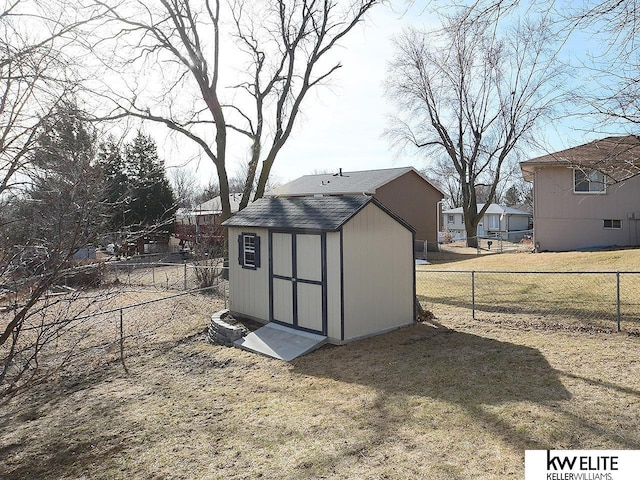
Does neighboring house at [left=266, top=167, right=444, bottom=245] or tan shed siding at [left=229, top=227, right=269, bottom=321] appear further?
neighboring house at [left=266, top=167, right=444, bottom=245]

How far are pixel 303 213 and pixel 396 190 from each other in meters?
17.6

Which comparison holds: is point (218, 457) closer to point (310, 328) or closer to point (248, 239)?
point (310, 328)

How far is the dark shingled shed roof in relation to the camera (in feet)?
27.8

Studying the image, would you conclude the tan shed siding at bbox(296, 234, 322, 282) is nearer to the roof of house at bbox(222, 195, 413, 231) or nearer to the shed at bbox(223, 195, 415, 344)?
the shed at bbox(223, 195, 415, 344)

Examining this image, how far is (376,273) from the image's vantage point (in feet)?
29.0

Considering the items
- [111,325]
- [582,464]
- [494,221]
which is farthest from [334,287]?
[494,221]

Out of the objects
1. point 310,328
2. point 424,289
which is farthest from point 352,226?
point 424,289

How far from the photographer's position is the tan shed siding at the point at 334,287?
8211mm

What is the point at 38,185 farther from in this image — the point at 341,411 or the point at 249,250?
the point at 249,250

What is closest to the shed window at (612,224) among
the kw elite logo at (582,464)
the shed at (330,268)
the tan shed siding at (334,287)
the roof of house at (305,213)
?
the shed at (330,268)

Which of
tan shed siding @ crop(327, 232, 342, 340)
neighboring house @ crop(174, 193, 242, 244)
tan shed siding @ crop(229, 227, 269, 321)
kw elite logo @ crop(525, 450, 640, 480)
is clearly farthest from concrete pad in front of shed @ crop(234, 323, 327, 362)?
kw elite logo @ crop(525, 450, 640, 480)

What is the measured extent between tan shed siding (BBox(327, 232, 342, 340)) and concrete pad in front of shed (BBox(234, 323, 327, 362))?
0.30m

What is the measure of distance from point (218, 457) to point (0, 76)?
4.00 meters

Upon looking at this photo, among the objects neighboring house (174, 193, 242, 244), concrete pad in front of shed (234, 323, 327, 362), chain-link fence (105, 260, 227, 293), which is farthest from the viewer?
neighboring house (174, 193, 242, 244)
